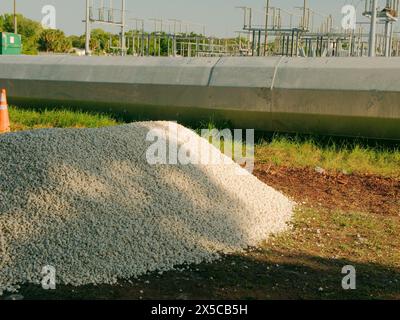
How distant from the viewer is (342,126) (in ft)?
29.6

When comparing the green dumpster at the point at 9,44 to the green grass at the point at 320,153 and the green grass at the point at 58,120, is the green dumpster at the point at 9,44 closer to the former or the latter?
the green grass at the point at 58,120

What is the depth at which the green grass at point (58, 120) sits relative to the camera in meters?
9.96

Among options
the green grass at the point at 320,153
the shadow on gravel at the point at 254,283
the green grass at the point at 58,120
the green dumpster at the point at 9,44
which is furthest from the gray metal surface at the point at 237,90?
the green dumpster at the point at 9,44

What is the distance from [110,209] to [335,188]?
134 inches

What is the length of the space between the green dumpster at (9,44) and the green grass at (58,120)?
15.8 m

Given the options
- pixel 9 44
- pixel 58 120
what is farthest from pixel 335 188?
pixel 9 44

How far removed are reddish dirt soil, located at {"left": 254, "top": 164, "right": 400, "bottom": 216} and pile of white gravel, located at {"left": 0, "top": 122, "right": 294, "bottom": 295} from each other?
0.71 metres

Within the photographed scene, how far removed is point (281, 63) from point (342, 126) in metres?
1.49

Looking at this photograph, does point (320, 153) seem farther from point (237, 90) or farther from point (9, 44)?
point (9, 44)

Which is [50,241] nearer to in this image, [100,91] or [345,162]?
[345,162]

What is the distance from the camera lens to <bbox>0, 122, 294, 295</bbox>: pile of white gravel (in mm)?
4078

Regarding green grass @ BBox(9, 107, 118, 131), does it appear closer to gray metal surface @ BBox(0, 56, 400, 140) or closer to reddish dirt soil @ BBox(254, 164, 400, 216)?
gray metal surface @ BBox(0, 56, 400, 140)

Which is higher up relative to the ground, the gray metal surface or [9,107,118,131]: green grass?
the gray metal surface

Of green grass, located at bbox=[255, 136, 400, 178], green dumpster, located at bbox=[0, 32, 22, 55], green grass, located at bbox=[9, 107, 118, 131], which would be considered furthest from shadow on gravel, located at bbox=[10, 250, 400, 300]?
green dumpster, located at bbox=[0, 32, 22, 55]
